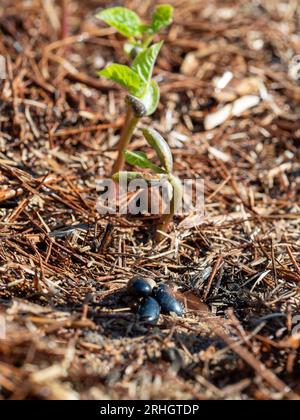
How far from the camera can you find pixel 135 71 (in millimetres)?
1967

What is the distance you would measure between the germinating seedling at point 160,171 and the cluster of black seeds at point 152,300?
32 centimetres

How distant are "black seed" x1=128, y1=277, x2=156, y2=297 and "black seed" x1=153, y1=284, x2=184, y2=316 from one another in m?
0.03

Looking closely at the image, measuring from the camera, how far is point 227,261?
1927mm

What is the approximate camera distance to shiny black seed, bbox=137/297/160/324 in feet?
5.36

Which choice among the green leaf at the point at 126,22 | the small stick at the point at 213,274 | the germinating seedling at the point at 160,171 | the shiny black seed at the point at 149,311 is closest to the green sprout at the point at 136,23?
the green leaf at the point at 126,22

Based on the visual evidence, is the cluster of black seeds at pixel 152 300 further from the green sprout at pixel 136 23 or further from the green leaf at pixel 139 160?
the green sprout at pixel 136 23

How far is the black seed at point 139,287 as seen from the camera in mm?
1660

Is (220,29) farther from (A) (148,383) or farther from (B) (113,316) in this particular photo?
(A) (148,383)

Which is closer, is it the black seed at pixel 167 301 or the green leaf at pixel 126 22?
the black seed at pixel 167 301

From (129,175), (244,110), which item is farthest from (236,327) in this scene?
(244,110)

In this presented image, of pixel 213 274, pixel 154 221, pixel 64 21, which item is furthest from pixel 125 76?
pixel 64 21
